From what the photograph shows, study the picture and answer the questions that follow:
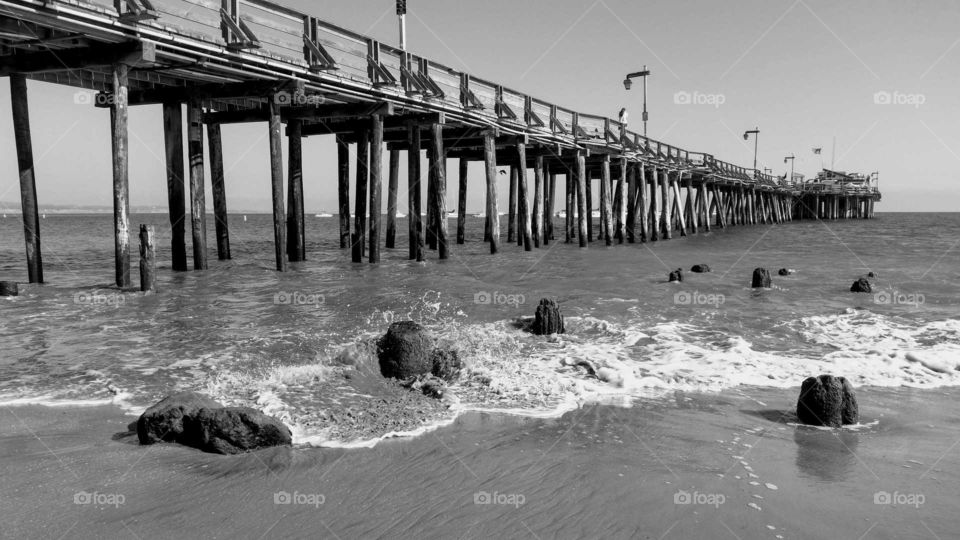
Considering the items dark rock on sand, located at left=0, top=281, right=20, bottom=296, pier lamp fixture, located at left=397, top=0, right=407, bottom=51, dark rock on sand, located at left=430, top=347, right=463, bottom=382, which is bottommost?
dark rock on sand, located at left=430, top=347, right=463, bottom=382

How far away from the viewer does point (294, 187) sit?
1669cm

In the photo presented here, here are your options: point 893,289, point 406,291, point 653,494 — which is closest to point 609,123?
point 893,289

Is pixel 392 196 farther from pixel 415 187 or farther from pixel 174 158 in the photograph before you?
pixel 174 158

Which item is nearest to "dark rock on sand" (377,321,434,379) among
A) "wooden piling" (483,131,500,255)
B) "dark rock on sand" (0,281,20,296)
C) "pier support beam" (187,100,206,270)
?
"dark rock on sand" (0,281,20,296)

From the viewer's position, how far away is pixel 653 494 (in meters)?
3.92

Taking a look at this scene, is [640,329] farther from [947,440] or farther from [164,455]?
[164,455]

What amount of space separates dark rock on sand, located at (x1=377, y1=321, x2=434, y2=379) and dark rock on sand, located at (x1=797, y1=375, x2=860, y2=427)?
3.42 meters

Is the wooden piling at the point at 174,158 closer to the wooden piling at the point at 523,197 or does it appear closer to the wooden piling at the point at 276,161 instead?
the wooden piling at the point at 276,161

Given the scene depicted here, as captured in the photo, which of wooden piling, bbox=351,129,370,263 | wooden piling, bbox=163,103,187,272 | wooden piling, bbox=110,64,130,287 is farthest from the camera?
wooden piling, bbox=351,129,370,263

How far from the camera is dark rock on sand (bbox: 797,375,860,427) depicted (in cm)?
529

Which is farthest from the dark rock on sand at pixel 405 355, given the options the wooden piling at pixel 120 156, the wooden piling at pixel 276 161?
the wooden piling at pixel 276 161

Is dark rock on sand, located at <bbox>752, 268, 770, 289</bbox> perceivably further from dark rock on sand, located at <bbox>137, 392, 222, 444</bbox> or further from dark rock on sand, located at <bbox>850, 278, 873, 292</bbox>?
dark rock on sand, located at <bbox>137, 392, 222, 444</bbox>

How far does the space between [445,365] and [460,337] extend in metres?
1.79

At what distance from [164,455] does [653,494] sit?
3.16 meters
